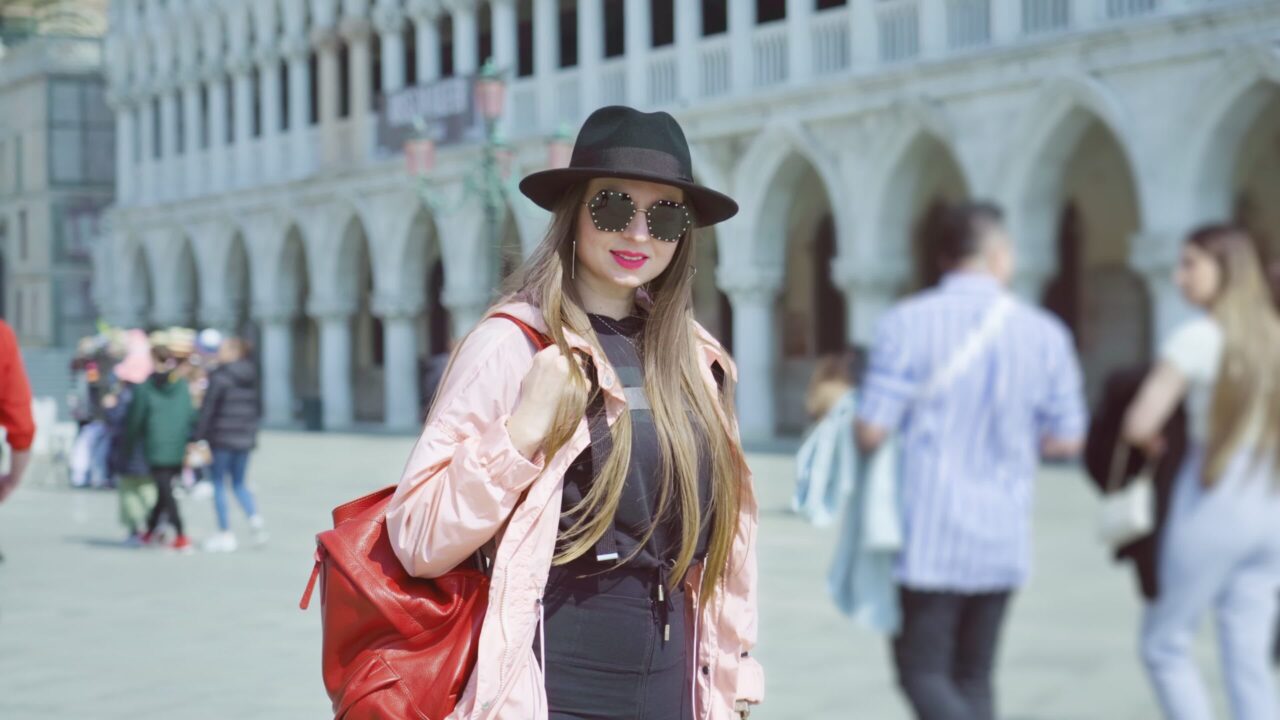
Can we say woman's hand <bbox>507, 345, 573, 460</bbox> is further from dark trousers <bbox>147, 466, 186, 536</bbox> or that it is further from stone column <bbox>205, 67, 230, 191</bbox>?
stone column <bbox>205, 67, 230, 191</bbox>

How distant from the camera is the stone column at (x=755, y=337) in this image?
81.0 ft

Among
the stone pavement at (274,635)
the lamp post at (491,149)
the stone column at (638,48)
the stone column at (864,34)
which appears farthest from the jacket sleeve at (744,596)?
the stone column at (638,48)

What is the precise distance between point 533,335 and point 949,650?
2.00m

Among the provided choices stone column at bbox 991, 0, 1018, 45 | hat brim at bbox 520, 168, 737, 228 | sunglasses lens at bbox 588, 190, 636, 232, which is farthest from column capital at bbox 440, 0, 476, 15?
sunglasses lens at bbox 588, 190, 636, 232

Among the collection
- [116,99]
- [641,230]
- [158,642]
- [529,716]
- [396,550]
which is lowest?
[158,642]

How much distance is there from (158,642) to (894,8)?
53.3 ft

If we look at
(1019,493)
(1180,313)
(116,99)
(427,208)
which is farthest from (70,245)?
(1019,493)

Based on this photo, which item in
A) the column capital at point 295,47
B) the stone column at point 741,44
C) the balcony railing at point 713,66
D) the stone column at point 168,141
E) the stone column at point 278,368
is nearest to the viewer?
the stone column at point 741,44

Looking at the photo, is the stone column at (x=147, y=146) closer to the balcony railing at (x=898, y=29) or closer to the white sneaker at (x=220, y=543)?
the balcony railing at (x=898, y=29)

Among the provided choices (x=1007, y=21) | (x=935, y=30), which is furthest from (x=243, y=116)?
(x=1007, y=21)

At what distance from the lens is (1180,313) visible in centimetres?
1827

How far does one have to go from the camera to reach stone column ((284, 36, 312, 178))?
34969 mm

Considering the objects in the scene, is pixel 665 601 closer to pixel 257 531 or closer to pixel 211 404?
pixel 211 404

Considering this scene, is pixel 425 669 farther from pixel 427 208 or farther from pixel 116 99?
pixel 116 99
